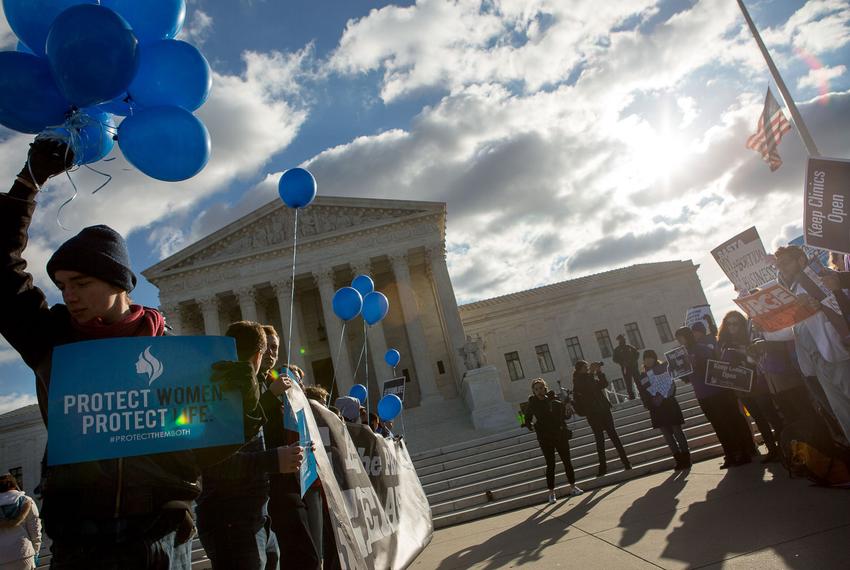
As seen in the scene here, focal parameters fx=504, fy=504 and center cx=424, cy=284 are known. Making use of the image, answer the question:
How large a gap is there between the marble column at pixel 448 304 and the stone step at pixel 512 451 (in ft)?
36.4

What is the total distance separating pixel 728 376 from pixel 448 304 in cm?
1967

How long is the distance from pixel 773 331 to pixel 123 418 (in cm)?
589

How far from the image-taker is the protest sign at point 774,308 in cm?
484

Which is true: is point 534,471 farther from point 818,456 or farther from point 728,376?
point 818,456

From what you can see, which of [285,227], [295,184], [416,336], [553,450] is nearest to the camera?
[295,184]

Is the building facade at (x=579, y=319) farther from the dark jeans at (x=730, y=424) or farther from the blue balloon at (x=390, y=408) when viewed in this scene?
the dark jeans at (x=730, y=424)

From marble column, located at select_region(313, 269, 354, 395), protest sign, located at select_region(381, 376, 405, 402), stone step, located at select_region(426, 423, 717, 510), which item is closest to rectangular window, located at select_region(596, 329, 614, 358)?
marble column, located at select_region(313, 269, 354, 395)

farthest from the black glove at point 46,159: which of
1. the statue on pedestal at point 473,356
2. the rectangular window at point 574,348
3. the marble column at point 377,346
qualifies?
the rectangular window at point 574,348

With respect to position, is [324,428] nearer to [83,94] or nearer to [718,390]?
[83,94]

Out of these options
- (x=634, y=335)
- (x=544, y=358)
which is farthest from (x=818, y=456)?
(x=634, y=335)

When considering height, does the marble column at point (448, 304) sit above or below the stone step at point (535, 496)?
above

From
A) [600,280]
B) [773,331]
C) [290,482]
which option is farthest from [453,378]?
[290,482]

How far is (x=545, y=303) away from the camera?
39.2 m

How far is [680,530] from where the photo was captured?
4258mm
